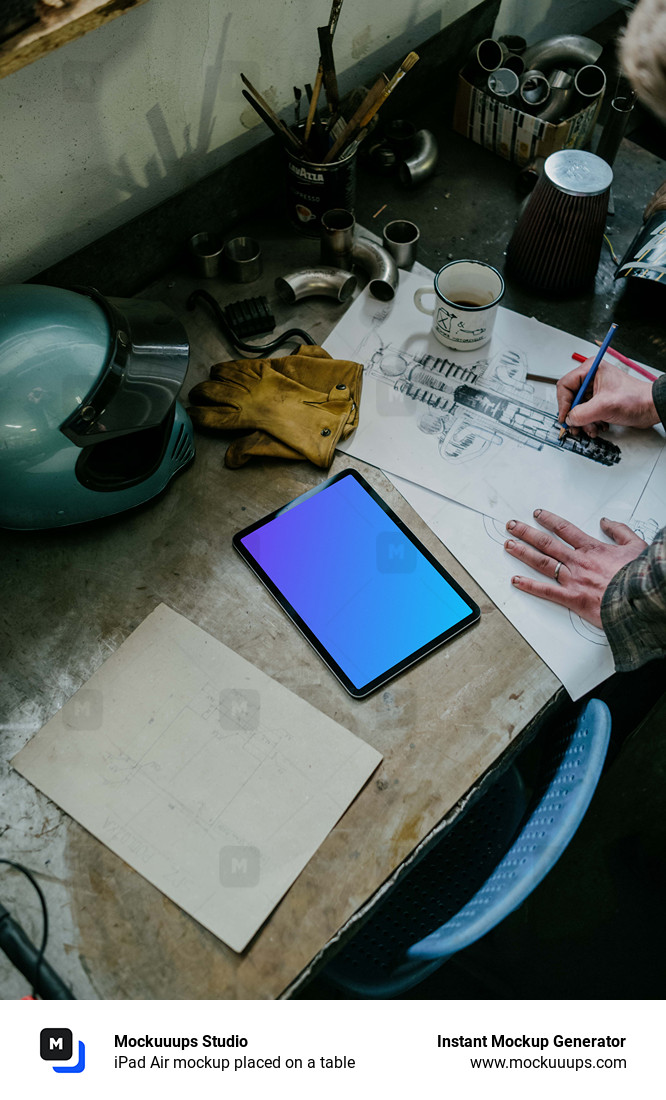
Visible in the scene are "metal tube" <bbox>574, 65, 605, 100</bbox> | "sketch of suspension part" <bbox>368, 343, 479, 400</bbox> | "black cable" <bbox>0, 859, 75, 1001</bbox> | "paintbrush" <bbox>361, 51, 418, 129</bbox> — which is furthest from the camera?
"metal tube" <bbox>574, 65, 605, 100</bbox>

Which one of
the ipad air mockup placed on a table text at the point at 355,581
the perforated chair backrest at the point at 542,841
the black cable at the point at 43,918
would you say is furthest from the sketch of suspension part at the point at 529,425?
the black cable at the point at 43,918

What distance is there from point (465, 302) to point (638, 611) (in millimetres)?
556

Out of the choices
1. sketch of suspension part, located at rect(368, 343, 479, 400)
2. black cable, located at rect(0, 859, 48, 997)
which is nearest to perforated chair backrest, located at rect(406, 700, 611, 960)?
black cable, located at rect(0, 859, 48, 997)

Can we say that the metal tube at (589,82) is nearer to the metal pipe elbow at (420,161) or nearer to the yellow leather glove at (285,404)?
the metal pipe elbow at (420,161)

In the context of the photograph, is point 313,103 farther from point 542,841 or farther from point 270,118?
point 542,841

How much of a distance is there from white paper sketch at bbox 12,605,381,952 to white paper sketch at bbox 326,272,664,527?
38cm

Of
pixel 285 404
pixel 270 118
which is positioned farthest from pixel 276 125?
pixel 285 404

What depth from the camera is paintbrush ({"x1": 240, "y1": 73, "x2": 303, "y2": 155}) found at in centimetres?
105

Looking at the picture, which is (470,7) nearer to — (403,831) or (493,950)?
(403,831)

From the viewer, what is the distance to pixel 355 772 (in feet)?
2.71

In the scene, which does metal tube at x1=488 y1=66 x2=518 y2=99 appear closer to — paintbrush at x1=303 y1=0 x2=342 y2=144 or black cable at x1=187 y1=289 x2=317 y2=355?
paintbrush at x1=303 y1=0 x2=342 y2=144

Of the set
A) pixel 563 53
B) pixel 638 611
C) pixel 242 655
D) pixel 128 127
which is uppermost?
pixel 563 53

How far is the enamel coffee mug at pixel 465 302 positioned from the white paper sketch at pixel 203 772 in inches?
23.6

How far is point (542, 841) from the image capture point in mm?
801
